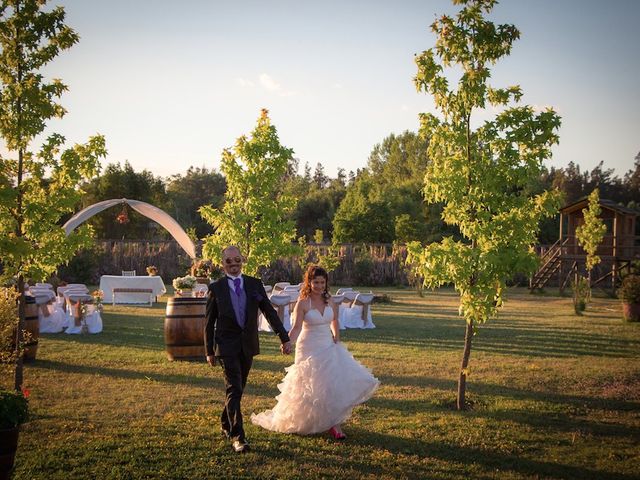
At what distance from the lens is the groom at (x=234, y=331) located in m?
6.41

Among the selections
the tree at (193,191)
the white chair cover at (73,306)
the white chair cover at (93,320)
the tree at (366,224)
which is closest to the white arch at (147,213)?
the white chair cover at (73,306)

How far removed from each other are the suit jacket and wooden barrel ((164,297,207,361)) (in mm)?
5614

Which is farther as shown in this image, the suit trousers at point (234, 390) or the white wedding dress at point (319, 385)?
the white wedding dress at point (319, 385)

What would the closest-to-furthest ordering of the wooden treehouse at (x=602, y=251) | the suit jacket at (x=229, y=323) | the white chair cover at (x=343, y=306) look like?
the suit jacket at (x=229, y=323) → the white chair cover at (x=343, y=306) → the wooden treehouse at (x=602, y=251)

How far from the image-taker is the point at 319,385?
22.3ft

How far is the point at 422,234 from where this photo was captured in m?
Answer: 49.0

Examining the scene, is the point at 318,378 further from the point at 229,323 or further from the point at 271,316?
the point at 229,323

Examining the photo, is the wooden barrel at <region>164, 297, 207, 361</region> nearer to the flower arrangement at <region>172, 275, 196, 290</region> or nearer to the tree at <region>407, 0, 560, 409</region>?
the flower arrangement at <region>172, 275, 196, 290</region>

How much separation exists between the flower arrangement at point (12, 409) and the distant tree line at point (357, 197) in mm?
26182

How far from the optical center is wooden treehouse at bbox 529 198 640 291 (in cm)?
3266

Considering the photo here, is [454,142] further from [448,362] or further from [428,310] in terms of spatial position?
[428,310]

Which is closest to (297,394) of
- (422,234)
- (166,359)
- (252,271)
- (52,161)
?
(52,161)

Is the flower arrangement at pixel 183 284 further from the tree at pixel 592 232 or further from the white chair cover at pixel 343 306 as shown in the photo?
the tree at pixel 592 232

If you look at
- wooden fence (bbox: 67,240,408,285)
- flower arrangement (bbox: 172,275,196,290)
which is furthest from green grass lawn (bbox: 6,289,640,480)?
wooden fence (bbox: 67,240,408,285)
